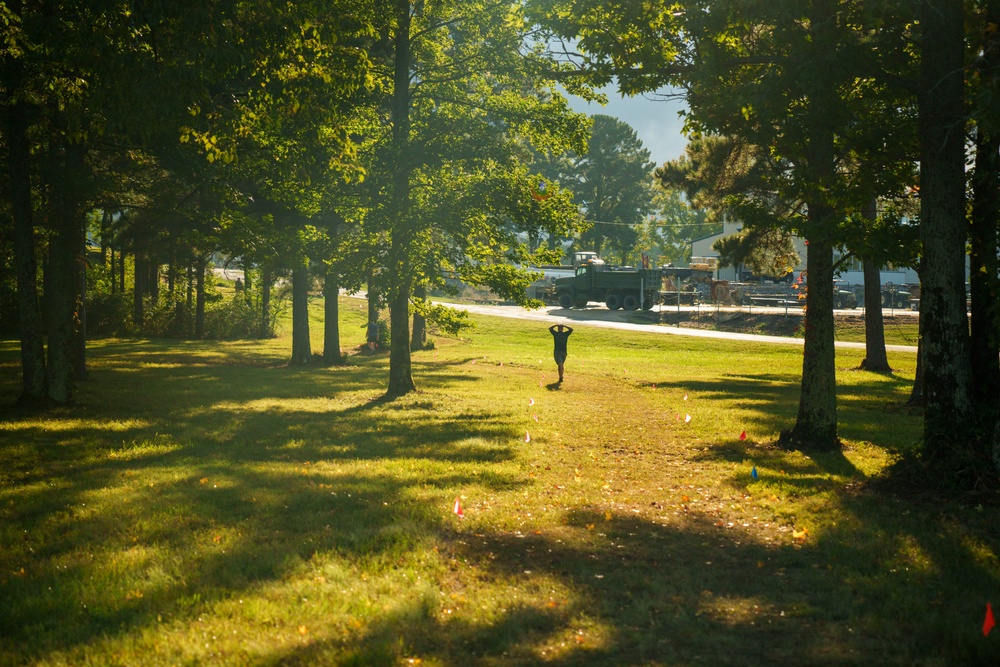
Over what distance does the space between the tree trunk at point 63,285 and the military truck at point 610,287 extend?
38.1m

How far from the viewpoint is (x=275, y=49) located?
11633 mm

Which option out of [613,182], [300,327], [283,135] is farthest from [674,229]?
[283,135]

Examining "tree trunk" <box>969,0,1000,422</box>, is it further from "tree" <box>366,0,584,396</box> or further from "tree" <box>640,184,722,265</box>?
"tree" <box>640,184,722,265</box>

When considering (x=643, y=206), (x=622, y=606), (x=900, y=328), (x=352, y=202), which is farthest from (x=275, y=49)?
(x=643, y=206)

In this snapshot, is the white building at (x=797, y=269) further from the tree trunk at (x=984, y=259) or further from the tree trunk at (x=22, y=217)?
the tree trunk at (x=22, y=217)

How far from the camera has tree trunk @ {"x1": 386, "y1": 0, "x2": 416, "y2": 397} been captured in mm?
16359

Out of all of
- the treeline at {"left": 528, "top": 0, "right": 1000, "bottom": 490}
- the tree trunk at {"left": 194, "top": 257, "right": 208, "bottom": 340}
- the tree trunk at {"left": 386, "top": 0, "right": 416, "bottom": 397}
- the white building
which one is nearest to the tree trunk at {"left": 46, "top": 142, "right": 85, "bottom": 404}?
the tree trunk at {"left": 386, "top": 0, "right": 416, "bottom": 397}

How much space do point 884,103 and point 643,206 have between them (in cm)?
8521

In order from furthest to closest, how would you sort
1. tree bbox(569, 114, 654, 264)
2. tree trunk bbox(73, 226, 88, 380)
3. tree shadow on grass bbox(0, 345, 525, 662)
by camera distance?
tree bbox(569, 114, 654, 264), tree trunk bbox(73, 226, 88, 380), tree shadow on grass bbox(0, 345, 525, 662)

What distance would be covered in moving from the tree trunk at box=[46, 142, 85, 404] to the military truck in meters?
38.1

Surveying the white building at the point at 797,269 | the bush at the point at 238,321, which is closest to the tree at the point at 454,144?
the bush at the point at 238,321

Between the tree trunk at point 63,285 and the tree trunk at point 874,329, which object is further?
the tree trunk at point 874,329

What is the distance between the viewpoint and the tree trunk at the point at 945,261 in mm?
8914

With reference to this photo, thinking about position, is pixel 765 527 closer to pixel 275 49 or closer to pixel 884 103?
pixel 884 103
